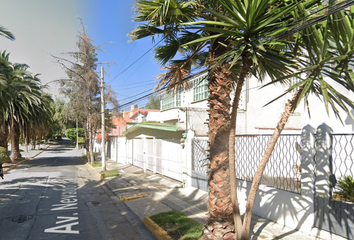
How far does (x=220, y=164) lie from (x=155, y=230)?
2586mm

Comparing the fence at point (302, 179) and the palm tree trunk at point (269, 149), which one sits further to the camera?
the fence at point (302, 179)

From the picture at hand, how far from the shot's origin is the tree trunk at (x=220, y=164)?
173 inches

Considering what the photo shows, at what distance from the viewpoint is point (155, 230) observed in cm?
575

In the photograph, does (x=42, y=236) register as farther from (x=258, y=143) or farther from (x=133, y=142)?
(x=133, y=142)

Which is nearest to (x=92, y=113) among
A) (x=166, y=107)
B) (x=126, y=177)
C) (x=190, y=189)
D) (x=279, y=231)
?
(x=166, y=107)

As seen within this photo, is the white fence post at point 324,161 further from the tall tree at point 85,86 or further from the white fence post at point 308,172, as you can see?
Result: the tall tree at point 85,86

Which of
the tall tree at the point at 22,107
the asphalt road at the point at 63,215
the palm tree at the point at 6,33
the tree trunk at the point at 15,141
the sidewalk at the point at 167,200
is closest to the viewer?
the sidewalk at the point at 167,200

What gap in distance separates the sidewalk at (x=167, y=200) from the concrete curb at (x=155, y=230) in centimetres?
55

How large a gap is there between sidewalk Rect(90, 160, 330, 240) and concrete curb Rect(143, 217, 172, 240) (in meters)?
0.55

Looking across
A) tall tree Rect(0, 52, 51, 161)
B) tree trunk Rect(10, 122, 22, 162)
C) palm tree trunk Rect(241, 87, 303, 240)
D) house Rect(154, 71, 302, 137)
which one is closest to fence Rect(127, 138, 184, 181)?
house Rect(154, 71, 302, 137)

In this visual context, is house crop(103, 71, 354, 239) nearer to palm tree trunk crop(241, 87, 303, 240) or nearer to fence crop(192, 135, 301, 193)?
fence crop(192, 135, 301, 193)

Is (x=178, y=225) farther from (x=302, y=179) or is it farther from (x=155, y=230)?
(x=302, y=179)

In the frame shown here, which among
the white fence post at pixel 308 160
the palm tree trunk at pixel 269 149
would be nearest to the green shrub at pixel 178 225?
the palm tree trunk at pixel 269 149

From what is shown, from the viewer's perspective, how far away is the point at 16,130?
75.9ft
